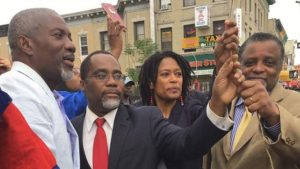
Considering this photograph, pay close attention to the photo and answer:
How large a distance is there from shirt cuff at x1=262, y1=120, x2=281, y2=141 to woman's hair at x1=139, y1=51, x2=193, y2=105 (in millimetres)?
1456

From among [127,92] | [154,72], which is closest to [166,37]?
[127,92]

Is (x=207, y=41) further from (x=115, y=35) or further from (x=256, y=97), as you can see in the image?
(x=256, y=97)

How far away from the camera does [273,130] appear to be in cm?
181

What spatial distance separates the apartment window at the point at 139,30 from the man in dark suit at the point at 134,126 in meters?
22.5

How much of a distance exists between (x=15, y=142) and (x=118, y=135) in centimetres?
122

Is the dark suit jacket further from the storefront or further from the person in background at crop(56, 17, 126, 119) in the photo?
the storefront

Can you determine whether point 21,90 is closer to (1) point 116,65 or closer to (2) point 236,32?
(2) point 236,32

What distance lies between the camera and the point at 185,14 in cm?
2364

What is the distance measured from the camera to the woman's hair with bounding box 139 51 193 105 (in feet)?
10.8

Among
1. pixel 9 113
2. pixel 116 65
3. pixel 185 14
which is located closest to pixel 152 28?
pixel 185 14

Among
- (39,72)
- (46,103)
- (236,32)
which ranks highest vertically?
(236,32)

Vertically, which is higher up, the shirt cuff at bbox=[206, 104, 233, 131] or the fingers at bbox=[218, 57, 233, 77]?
the fingers at bbox=[218, 57, 233, 77]

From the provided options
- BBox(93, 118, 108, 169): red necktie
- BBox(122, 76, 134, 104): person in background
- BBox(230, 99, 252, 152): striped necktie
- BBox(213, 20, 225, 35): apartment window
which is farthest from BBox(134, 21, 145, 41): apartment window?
BBox(93, 118, 108, 169): red necktie

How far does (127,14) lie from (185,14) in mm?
4293
